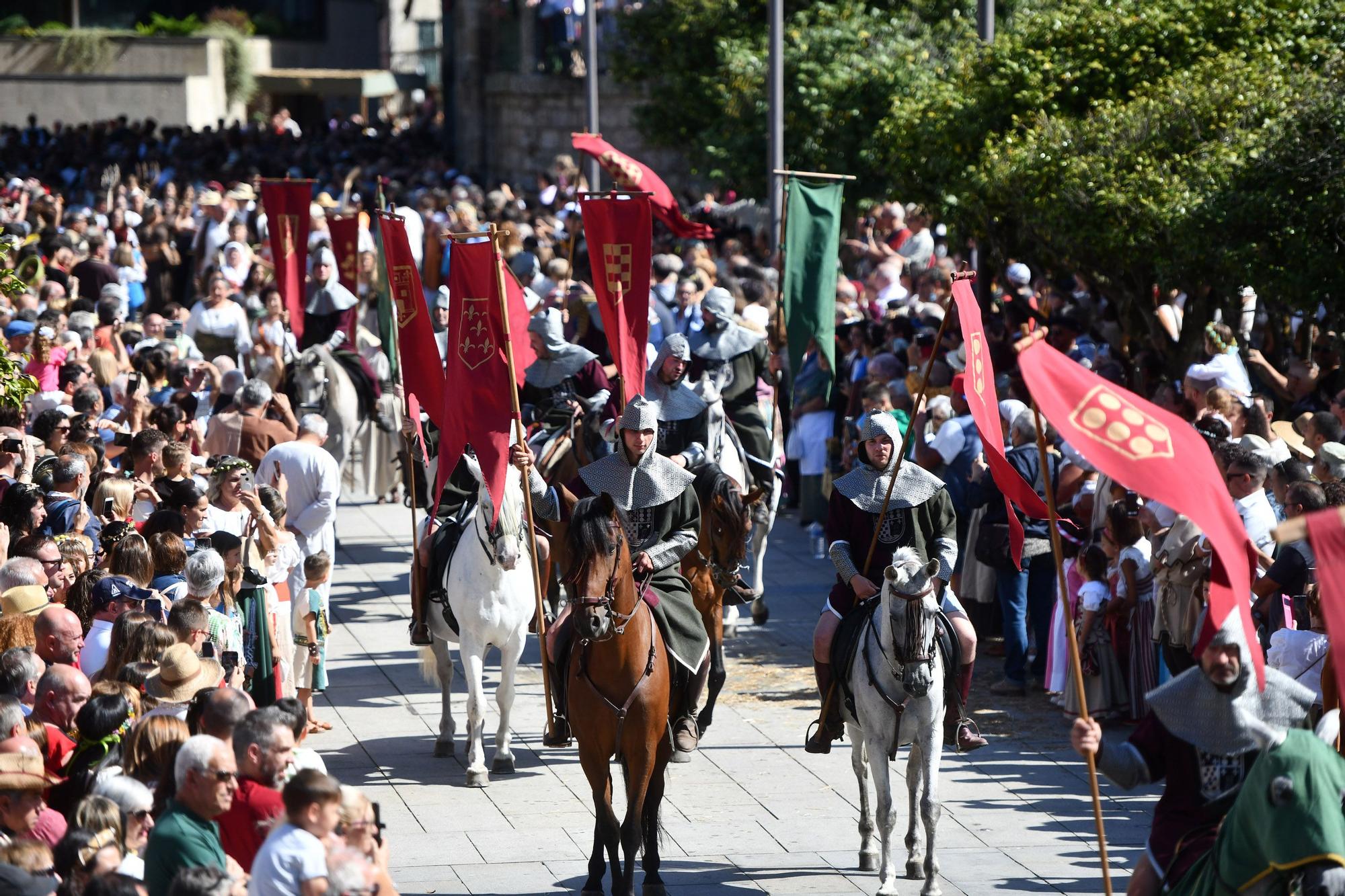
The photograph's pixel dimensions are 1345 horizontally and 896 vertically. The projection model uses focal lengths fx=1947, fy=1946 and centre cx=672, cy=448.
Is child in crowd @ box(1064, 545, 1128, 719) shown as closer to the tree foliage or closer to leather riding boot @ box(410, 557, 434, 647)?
the tree foliage

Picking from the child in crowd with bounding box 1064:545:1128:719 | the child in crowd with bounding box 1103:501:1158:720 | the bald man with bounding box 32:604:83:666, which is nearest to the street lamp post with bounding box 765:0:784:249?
the child in crowd with bounding box 1064:545:1128:719

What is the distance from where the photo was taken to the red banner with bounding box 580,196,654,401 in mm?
12492

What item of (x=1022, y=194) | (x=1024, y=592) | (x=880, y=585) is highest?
(x=1022, y=194)

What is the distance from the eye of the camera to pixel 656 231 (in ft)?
94.8

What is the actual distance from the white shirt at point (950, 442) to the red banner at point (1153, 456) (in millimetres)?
6615

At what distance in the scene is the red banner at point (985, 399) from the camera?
9305mm

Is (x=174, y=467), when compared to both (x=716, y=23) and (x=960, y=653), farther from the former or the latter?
(x=716, y=23)

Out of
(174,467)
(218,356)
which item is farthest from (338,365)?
(174,467)

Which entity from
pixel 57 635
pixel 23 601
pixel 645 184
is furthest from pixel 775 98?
pixel 57 635

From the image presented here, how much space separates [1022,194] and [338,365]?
20.5 ft

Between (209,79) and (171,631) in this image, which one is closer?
(171,631)

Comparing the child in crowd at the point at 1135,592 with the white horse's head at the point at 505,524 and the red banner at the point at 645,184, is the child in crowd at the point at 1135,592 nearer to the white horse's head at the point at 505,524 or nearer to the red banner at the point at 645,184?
the white horse's head at the point at 505,524

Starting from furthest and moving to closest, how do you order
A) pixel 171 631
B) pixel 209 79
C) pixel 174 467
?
1. pixel 209 79
2. pixel 174 467
3. pixel 171 631

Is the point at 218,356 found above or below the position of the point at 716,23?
below
